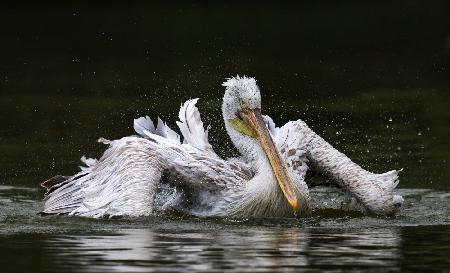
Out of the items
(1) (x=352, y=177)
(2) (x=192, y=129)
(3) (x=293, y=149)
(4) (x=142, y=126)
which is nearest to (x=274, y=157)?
(3) (x=293, y=149)

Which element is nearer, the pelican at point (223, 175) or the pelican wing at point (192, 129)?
the pelican at point (223, 175)

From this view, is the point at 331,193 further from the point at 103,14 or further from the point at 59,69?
the point at 103,14

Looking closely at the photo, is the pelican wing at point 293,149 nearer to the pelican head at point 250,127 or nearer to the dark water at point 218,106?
the pelican head at point 250,127

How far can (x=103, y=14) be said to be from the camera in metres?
32.8

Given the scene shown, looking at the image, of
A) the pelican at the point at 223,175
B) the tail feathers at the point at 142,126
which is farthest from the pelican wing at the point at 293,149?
the tail feathers at the point at 142,126

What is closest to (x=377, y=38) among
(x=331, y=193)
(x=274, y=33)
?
(x=274, y=33)

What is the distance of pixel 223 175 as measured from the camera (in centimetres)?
1169

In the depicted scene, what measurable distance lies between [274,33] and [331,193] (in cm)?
1506

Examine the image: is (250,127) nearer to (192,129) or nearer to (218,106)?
(192,129)

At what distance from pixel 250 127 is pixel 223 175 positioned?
19.6 inches

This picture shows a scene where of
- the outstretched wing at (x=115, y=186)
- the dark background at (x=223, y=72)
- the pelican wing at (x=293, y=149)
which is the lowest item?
the outstretched wing at (x=115, y=186)

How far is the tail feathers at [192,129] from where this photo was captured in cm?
1228

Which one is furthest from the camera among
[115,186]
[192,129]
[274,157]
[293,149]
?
[192,129]

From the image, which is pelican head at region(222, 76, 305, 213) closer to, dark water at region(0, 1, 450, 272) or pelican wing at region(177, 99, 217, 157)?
pelican wing at region(177, 99, 217, 157)
